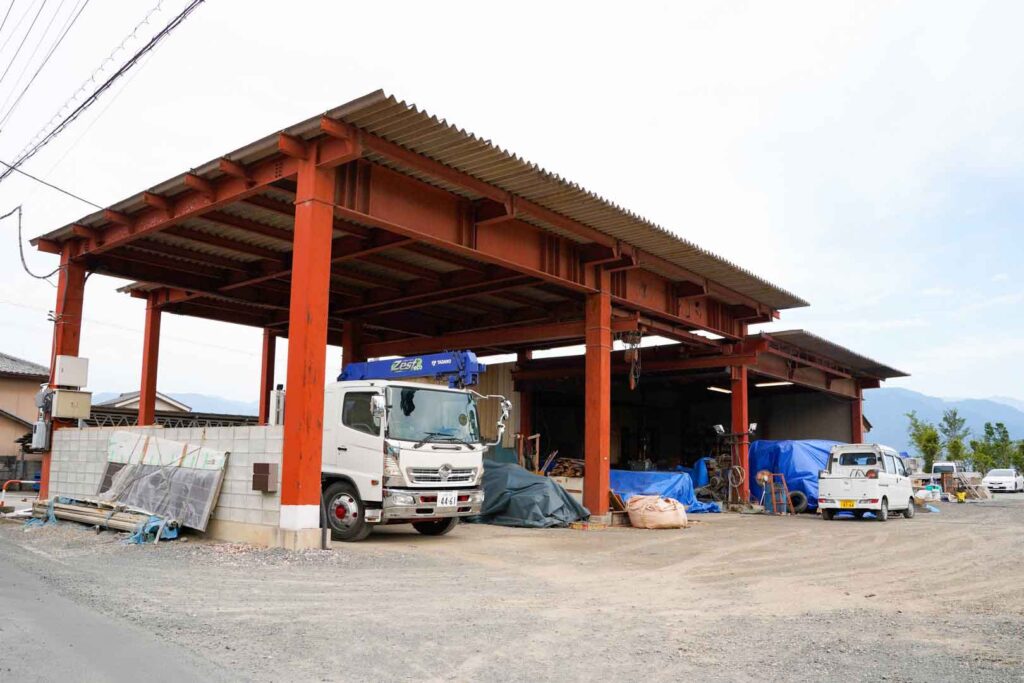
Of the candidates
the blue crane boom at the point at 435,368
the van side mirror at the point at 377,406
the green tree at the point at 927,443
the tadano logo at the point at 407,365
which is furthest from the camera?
the green tree at the point at 927,443

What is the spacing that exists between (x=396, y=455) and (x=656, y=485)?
1052 cm

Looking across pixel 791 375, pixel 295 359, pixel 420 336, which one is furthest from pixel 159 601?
pixel 791 375

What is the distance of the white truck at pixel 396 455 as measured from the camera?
12000 millimetres

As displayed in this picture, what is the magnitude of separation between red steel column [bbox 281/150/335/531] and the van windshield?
48.0 feet

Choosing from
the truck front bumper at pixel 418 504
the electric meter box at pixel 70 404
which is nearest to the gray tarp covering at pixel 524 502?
the truck front bumper at pixel 418 504

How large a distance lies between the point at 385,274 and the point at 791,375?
52.0ft

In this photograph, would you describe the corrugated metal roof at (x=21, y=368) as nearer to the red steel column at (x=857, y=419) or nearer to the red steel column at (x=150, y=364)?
the red steel column at (x=150, y=364)

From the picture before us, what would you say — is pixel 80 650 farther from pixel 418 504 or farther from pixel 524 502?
pixel 524 502

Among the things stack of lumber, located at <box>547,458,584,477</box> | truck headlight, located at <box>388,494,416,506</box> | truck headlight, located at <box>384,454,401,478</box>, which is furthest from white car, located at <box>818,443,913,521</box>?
truck headlight, located at <box>384,454,401,478</box>

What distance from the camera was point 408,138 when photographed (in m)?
12.0

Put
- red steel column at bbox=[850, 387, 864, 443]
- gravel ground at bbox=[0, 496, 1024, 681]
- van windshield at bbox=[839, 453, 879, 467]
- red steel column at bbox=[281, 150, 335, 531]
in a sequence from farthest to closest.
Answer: red steel column at bbox=[850, 387, 864, 443]
van windshield at bbox=[839, 453, 879, 467]
red steel column at bbox=[281, 150, 335, 531]
gravel ground at bbox=[0, 496, 1024, 681]

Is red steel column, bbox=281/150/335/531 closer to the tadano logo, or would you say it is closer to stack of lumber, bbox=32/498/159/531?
the tadano logo

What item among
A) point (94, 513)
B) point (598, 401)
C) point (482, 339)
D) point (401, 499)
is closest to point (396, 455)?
point (401, 499)

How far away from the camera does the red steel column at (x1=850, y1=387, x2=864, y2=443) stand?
3209cm
